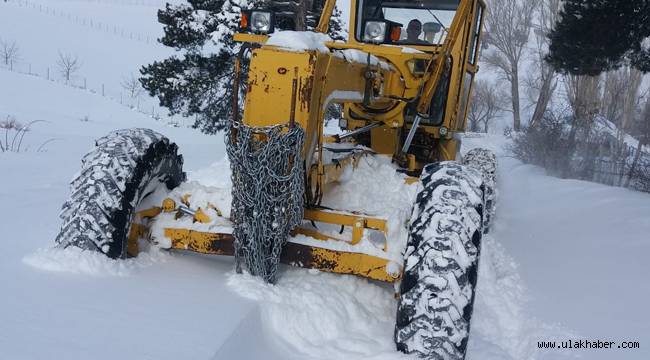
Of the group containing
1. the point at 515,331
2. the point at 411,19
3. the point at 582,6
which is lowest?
the point at 515,331

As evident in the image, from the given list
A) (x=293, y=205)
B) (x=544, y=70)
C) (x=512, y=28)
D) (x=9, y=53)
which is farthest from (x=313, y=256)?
(x=512, y=28)

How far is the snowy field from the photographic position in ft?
9.70

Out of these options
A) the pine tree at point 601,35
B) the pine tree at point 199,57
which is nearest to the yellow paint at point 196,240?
the pine tree at point 601,35

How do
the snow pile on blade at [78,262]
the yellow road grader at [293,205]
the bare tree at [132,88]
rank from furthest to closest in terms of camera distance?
the bare tree at [132,88]
the snow pile on blade at [78,262]
the yellow road grader at [293,205]

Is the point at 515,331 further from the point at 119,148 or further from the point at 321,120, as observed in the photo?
the point at 119,148

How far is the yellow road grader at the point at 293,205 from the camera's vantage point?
11.4ft

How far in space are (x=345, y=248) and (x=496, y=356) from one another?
116cm

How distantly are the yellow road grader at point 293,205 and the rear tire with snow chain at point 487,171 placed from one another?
Answer: 112 inches

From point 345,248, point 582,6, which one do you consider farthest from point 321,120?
point 582,6

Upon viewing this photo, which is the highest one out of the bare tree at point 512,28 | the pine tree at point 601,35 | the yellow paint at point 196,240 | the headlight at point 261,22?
the bare tree at point 512,28

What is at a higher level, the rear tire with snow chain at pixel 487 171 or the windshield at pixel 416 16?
the windshield at pixel 416 16

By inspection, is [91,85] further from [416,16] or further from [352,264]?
[352,264]

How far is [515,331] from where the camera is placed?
14.4ft

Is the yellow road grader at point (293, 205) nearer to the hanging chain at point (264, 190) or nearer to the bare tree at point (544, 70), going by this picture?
the hanging chain at point (264, 190)
